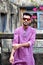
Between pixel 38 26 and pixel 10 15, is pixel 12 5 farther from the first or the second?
pixel 38 26

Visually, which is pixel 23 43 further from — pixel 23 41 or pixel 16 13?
pixel 16 13

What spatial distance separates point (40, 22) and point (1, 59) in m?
18.8

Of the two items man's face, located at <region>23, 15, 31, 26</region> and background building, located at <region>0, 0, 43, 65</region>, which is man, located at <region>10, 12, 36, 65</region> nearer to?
man's face, located at <region>23, 15, 31, 26</region>

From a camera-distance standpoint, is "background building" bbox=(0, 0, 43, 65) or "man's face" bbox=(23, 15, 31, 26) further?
"background building" bbox=(0, 0, 43, 65)

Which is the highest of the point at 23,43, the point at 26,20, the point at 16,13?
the point at 16,13

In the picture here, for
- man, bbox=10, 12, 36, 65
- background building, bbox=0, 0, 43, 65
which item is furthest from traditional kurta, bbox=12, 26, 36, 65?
background building, bbox=0, 0, 43, 65

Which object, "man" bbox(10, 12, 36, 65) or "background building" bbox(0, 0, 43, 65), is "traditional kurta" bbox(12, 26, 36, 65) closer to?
"man" bbox(10, 12, 36, 65)

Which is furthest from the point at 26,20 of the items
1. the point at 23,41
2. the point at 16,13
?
the point at 16,13

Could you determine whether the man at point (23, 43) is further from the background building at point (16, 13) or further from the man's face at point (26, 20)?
the background building at point (16, 13)

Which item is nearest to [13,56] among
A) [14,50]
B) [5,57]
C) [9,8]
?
[14,50]

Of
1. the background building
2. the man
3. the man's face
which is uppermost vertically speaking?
the background building

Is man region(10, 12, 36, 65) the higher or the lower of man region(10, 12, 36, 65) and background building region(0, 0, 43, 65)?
the lower

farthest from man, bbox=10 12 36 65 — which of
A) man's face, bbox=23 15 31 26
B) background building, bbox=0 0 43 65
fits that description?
background building, bbox=0 0 43 65

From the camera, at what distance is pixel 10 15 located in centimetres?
2453
